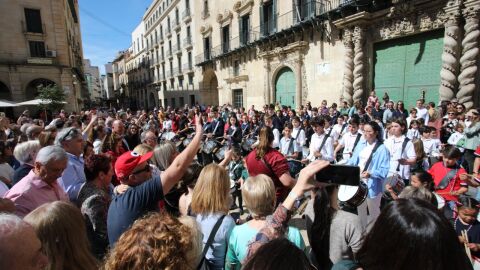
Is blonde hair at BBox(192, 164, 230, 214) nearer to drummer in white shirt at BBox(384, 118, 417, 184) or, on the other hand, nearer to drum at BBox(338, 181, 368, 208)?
drum at BBox(338, 181, 368, 208)

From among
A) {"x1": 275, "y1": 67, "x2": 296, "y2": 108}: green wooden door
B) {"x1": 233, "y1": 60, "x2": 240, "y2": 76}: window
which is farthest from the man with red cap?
{"x1": 233, "y1": 60, "x2": 240, "y2": 76}: window

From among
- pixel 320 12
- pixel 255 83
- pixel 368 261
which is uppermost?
pixel 320 12

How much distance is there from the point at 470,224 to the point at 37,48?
27285 millimetres

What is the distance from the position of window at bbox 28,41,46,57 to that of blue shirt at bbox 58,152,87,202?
23916 mm

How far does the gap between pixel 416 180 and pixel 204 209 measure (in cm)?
246

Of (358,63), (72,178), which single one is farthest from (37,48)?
(72,178)

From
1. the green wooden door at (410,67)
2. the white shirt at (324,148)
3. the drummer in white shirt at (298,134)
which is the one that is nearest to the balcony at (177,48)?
the green wooden door at (410,67)

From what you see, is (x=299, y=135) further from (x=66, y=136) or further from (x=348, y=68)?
(x=348, y=68)

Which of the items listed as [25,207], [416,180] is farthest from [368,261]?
[25,207]

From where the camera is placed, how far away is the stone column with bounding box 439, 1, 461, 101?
8195mm

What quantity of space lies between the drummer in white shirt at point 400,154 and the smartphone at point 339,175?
2.78 metres

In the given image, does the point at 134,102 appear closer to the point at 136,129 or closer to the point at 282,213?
the point at 136,129

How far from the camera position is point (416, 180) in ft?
9.78

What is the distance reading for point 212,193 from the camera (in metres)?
2.09
